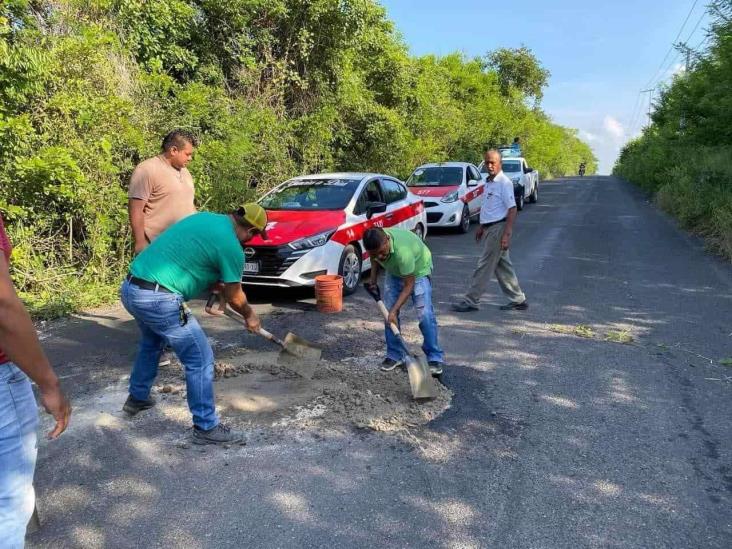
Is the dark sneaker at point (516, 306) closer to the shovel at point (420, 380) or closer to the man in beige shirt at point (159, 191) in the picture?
the shovel at point (420, 380)

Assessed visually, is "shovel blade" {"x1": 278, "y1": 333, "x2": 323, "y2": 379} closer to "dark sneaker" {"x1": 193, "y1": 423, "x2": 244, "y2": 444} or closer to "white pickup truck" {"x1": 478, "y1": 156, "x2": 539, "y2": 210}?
"dark sneaker" {"x1": 193, "y1": 423, "x2": 244, "y2": 444}

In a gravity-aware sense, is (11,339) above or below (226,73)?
below

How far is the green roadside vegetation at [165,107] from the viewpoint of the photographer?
266 inches

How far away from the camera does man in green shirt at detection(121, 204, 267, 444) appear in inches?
133

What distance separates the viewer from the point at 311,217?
7484 millimetres

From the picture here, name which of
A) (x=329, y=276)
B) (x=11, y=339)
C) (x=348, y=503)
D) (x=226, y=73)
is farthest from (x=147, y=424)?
(x=226, y=73)

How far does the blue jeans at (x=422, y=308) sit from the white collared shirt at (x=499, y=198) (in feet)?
7.89

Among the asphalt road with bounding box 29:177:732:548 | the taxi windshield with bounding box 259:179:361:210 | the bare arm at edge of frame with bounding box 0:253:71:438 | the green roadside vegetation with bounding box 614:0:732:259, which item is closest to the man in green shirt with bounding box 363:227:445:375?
the asphalt road with bounding box 29:177:732:548

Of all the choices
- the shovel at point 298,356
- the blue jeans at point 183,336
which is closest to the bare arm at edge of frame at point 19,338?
the blue jeans at point 183,336

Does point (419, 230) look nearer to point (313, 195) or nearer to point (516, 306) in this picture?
point (313, 195)

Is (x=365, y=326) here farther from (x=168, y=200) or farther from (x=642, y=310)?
(x=642, y=310)

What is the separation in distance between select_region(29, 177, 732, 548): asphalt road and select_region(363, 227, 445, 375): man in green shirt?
16.2 inches

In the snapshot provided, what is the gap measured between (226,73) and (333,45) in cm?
265

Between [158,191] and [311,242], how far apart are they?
244 cm
